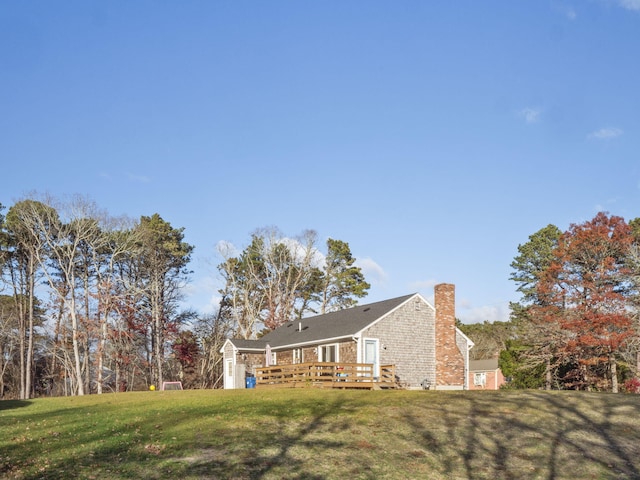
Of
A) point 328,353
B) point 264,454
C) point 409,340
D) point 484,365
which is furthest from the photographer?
point 484,365

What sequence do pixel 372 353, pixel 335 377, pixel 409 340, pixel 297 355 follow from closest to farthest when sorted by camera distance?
pixel 335 377 → pixel 372 353 → pixel 409 340 → pixel 297 355

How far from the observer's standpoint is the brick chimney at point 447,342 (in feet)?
118

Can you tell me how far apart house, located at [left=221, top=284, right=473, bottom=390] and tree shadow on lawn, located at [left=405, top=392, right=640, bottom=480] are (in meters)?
12.2

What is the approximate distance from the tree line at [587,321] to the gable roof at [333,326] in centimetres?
1092

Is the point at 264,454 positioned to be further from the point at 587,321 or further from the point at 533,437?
the point at 587,321

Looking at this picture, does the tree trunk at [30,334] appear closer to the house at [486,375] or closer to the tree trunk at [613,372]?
the tree trunk at [613,372]

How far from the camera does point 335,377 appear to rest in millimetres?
30594

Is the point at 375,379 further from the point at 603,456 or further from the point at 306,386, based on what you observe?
the point at 603,456

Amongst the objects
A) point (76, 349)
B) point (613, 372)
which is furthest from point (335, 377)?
point (76, 349)

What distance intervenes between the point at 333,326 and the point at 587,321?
1573 centimetres

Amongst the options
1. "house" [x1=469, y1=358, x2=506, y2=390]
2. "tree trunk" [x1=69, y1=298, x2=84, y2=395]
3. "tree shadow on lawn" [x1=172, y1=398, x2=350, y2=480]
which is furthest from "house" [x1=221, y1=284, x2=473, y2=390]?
"house" [x1=469, y1=358, x2=506, y2=390]

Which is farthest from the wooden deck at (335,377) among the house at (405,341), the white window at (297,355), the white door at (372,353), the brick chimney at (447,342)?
the brick chimney at (447,342)

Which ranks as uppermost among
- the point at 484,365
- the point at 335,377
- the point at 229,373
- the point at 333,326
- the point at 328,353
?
the point at 333,326

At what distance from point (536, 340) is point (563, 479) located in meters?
28.6
